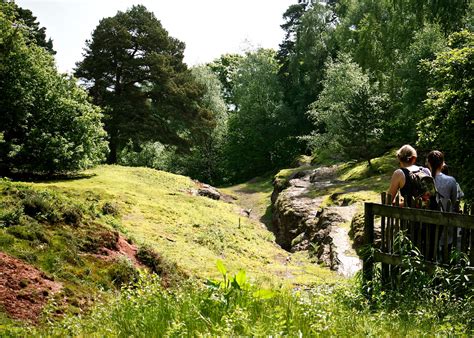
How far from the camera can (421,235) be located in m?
6.58

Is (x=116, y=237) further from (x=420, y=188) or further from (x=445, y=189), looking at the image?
(x=445, y=189)

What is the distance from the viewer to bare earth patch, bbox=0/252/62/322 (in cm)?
612

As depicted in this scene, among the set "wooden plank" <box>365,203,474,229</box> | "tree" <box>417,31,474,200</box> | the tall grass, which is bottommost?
the tall grass

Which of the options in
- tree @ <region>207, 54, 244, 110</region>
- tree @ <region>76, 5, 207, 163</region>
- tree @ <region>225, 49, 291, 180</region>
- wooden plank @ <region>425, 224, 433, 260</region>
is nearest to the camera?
wooden plank @ <region>425, 224, 433, 260</region>

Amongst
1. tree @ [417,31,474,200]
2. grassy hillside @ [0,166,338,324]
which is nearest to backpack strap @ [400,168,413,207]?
grassy hillside @ [0,166,338,324]

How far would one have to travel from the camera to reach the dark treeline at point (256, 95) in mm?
24125

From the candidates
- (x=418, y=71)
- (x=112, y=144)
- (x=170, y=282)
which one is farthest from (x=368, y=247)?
(x=112, y=144)

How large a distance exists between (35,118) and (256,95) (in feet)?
110

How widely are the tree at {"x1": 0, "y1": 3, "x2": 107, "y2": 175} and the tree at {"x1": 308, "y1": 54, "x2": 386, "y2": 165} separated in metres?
17.8

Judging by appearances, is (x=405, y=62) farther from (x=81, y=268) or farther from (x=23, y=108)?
(x=81, y=268)

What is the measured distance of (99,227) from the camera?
10.4m

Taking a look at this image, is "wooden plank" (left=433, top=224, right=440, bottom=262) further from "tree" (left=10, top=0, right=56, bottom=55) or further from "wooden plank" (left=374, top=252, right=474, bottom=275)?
"tree" (left=10, top=0, right=56, bottom=55)

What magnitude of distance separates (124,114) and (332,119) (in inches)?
702

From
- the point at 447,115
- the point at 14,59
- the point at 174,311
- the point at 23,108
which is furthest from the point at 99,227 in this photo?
the point at 14,59
